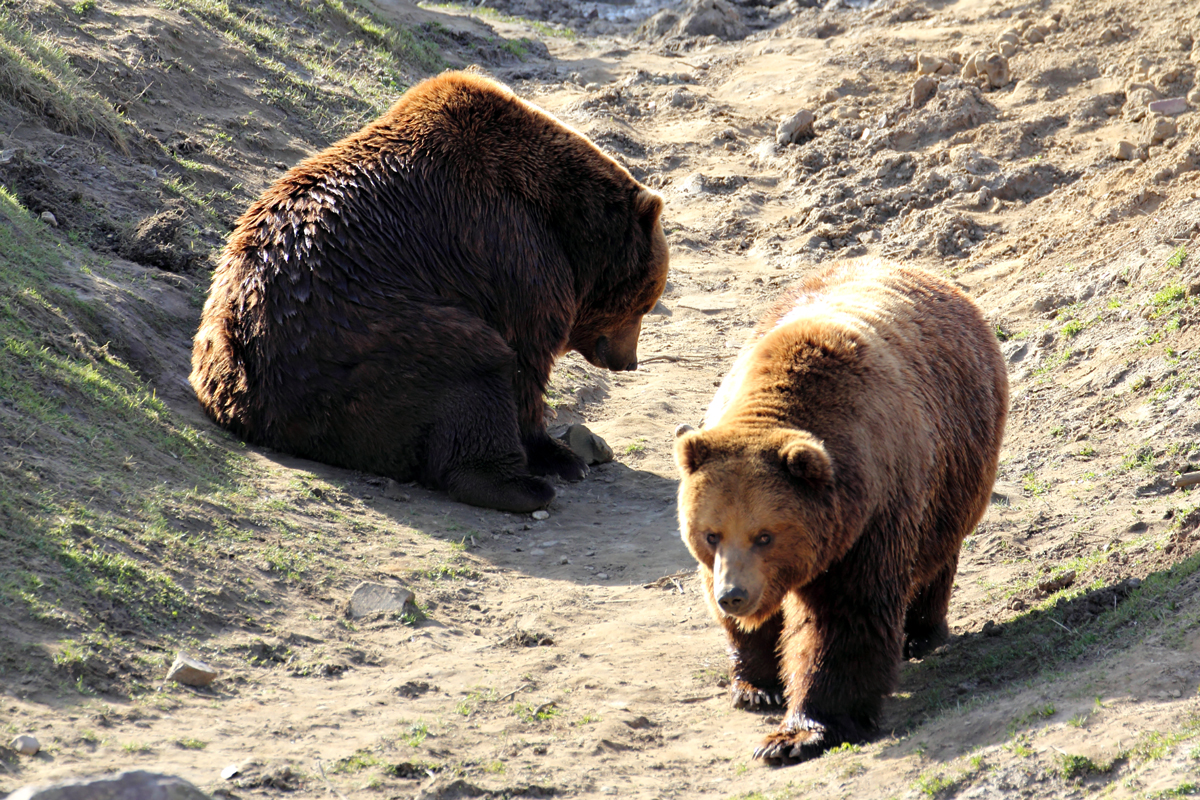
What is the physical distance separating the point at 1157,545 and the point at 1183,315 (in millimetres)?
2828

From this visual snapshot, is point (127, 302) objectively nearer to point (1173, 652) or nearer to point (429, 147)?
point (429, 147)

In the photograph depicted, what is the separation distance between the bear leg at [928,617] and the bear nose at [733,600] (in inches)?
61.6

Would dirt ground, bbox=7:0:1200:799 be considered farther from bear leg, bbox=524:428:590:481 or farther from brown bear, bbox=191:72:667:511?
brown bear, bbox=191:72:667:511

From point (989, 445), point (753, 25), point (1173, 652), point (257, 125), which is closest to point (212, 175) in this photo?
point (257, 125)

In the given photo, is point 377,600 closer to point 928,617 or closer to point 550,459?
point 550,459

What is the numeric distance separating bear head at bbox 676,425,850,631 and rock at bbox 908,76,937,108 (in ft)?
33.7

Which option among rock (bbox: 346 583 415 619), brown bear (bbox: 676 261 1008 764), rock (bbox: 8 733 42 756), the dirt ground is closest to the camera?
rock (bbox: 8 733 42 756)

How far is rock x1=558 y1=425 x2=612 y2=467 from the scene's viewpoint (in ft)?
27.2

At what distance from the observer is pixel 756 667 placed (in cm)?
510

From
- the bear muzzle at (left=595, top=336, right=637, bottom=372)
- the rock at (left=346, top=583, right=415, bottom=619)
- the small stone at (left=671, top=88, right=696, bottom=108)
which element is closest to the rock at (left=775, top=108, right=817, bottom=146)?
the small stone at (left=671, top=88, right=696, bottom=108)

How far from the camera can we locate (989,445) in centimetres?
566

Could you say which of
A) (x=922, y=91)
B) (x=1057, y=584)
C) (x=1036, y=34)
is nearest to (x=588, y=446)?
(x=1057, y=584)

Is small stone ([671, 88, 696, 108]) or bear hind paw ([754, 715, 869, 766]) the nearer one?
bear hind paw ([754, 715, 869, 766])

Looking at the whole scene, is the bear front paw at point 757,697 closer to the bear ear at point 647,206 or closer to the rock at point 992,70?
the bear ear at point 647,206
